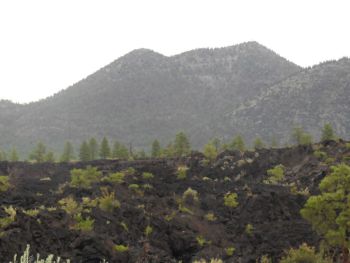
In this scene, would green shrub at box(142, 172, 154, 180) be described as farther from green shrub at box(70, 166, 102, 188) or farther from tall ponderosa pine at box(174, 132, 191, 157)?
tall ponderosa pine at box(174, 132, 191, 157)

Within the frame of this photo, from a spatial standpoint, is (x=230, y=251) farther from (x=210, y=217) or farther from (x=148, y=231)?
(x=210, y=217)

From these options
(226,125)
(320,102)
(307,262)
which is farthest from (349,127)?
(307,262)

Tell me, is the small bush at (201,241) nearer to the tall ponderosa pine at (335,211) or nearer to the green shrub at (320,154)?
the tall ponderosa pine at (335,211)

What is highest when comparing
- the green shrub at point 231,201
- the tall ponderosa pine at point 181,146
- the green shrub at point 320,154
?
the tall ponderosa pine at point 181,146

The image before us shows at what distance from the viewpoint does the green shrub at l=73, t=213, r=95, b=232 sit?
1992cm

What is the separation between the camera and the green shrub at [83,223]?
19.9 metres

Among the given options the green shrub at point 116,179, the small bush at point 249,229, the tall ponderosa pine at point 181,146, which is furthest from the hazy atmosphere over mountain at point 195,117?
the small bush at point 249,229

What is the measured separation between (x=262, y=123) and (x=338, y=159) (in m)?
125

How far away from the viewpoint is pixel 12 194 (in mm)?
27547

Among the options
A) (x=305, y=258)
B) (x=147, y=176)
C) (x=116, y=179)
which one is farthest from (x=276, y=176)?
(x=305, y=258)

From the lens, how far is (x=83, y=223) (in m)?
20.4

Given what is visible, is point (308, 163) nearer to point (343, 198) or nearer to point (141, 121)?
point (343, 198)

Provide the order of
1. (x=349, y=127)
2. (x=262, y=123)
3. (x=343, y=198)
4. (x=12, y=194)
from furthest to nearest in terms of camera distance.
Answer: (x=262, y=123), (x=349, y=127), (x=12, y=194), (x=343, y=198)

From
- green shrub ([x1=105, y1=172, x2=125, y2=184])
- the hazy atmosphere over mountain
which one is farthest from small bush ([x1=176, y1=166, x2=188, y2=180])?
the hazy atmosphere over mountain
